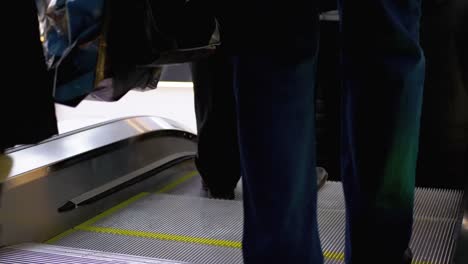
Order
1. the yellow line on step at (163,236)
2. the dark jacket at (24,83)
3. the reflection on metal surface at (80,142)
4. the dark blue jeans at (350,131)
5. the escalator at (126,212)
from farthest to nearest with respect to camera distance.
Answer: the reflection on metal surface at (80,142)
the yellow line on step at (163,236)
the escalator at (126,212)
the dark jacket at (24,83)
the dark blue jeans at (350,131)

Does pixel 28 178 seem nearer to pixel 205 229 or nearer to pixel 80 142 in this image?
pixel 80 142

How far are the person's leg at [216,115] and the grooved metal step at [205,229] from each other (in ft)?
0.56

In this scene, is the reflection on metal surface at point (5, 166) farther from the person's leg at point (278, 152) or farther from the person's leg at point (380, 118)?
the person's leg at point (380, 118)

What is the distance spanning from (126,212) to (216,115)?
51 centimetres

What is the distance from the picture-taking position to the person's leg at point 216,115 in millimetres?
2164

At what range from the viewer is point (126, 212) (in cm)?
229

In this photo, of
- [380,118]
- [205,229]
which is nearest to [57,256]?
[205,229]

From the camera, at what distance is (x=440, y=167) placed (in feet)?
8.82

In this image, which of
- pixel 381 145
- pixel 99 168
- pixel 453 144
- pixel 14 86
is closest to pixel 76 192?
pixel 99 168

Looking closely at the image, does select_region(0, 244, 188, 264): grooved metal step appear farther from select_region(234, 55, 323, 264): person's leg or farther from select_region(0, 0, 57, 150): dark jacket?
select_region(234, 55, 323, 264): person's leg

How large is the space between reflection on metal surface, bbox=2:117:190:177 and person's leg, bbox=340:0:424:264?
1.22 meters

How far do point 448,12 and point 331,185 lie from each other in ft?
2.85

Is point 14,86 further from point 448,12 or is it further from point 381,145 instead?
point 448,12

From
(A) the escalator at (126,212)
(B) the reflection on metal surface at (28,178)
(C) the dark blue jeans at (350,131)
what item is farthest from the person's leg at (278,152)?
(B) the reflection on metal surface at (28,178)
